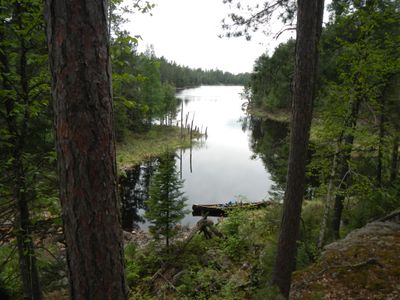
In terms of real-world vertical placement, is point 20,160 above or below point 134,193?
above

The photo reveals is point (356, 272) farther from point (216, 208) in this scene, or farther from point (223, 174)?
point (223, 174)

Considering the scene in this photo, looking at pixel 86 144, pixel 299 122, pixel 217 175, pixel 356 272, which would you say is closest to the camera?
pixel 86 144

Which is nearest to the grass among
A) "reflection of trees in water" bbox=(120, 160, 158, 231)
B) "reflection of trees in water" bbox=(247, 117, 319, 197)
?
"reflection of trees in water" bbox=(120, 160, 158, 231)

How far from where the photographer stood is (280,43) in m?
4.95

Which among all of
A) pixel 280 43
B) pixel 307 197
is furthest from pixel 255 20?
pixel 307 197

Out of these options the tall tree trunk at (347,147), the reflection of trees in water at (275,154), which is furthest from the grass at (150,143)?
the tall tree trunk at (347,147)

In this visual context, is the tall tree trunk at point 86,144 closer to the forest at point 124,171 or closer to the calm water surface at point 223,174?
the forest at point 124,171

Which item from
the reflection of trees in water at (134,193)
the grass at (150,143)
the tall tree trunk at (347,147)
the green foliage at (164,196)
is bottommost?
the reflection of trees in water at (134,193)

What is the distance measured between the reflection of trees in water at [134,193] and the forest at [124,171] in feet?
9.57

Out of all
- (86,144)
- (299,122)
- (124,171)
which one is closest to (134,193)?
(124,171)

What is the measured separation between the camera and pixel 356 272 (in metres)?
5.70

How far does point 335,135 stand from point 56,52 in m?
7.55

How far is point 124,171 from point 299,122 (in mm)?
3742

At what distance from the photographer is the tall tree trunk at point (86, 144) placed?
1487 mm
